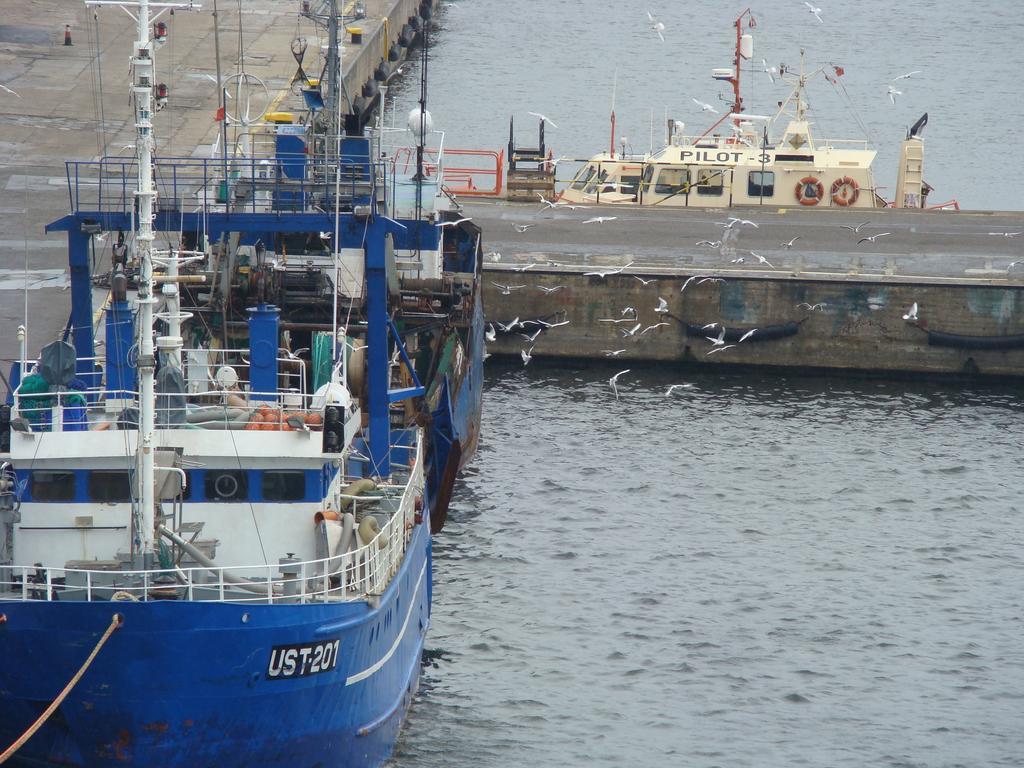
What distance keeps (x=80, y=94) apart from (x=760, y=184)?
25.5m

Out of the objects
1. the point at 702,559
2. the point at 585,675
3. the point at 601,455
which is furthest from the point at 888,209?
the point at 585,675

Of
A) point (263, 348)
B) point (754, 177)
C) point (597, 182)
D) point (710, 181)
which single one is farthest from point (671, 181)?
point (263, 348)

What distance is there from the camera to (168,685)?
67.2ft

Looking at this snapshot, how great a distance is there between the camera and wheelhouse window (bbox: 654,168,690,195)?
196 ft

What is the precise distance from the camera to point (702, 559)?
3400 centimetres

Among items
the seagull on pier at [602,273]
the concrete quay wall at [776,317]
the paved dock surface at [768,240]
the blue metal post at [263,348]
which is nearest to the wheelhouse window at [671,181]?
A: the paved dock surface at [768,240]

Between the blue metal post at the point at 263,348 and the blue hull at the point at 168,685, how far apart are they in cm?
492

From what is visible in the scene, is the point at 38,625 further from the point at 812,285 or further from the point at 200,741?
the point at 812,285

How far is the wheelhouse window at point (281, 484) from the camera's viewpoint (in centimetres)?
2342

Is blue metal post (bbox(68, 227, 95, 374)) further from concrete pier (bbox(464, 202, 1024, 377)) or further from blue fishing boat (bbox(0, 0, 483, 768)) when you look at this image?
concrete pier (bbox(464, 202, 1024, 377))

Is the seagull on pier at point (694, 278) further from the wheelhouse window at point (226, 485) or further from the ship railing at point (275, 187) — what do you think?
the wheelhouse window at point (226, 485)

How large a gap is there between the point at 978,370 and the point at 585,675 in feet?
74.3

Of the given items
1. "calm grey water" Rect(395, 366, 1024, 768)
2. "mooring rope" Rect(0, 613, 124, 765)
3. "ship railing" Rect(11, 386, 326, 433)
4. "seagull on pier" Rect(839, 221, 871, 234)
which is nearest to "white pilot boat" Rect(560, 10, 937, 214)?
"seagull on pier" Rect(839, 221, 871, 234)

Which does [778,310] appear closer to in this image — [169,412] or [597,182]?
[597,182]
